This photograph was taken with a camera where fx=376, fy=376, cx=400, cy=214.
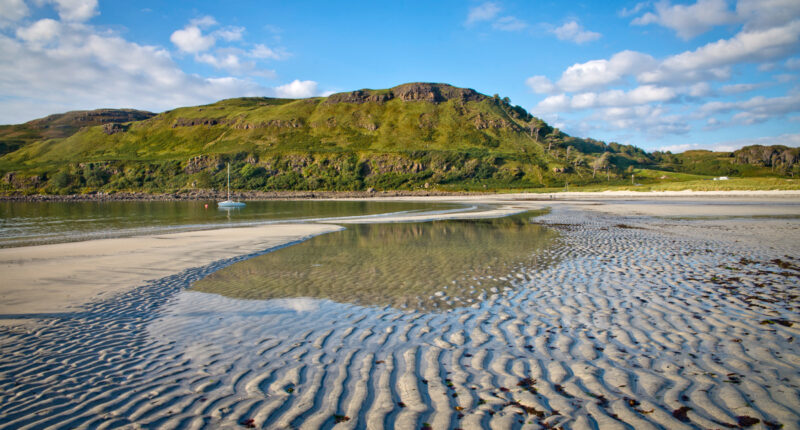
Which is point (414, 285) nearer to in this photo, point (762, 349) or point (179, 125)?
point (762, 349)

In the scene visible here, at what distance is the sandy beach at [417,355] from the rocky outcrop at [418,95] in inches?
7396

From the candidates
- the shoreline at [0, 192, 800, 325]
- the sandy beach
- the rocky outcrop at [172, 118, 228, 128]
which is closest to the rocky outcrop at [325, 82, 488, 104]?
the rocky outcrop at [172, 118, 228, 128]

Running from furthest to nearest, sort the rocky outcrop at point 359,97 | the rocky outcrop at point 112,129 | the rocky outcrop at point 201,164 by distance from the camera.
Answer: the rocky outcrop at point 359,97 < the rocky outcrop at point 112,129 < the rocky outcrop at point 201,164

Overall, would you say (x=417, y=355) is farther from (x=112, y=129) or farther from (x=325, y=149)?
(x=112, y=129)

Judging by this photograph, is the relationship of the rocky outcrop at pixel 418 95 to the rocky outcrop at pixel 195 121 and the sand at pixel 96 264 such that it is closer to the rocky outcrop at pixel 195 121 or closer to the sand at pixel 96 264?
the rocky outcrop at pixel 195 121

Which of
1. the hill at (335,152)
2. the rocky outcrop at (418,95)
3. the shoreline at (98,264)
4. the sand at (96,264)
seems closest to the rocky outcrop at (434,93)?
the rocky outcrop at (418,95)

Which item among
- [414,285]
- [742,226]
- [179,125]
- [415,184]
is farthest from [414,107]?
[414,285]

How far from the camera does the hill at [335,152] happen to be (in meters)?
128

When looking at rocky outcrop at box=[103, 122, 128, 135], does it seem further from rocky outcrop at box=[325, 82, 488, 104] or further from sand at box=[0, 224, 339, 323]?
sand at box=[0, 224, 339, 323]

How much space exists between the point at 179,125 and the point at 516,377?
22312 centimetres

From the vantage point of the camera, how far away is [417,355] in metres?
6.14

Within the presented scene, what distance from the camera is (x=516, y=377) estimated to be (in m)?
5.24

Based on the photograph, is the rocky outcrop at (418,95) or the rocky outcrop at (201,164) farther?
the rocky outcrop at (418,95)

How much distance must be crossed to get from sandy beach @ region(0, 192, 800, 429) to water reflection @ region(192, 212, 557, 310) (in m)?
0.76
